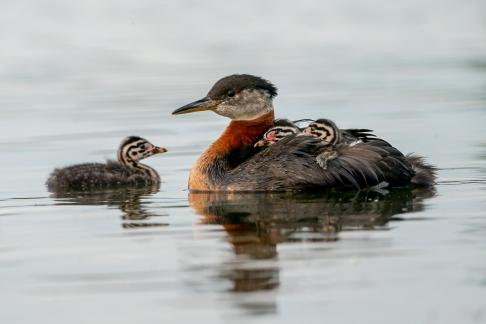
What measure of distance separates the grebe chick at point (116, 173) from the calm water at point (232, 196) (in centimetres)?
27

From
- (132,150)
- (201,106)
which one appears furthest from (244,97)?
(132,150)

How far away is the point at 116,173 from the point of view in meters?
13.3

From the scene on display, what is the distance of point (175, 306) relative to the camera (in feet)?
25.0

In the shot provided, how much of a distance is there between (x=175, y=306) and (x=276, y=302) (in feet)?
1.90

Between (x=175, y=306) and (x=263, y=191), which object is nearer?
(x=175, y=306)

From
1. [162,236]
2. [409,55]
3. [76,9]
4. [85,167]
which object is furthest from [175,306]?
[76,9]

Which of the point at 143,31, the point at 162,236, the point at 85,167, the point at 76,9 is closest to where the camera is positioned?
the point at 162,236

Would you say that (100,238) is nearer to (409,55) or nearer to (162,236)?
(162,236)

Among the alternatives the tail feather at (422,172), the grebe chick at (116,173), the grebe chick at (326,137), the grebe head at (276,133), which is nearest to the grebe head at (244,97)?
the grebe head at (276,133)

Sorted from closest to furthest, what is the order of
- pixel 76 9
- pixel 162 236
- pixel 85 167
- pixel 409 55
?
pixel 162 236, pixel 85 167, pixel 409 55, pixel 76 9

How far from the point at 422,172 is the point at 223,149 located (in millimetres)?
1898

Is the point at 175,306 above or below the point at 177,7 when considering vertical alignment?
below

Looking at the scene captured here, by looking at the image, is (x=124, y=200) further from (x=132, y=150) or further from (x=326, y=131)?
(x=326, y=131)

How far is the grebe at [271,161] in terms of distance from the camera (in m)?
11.8
